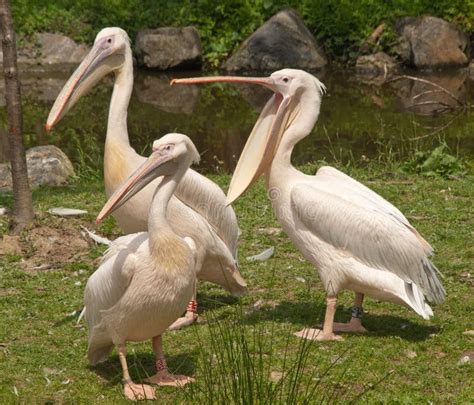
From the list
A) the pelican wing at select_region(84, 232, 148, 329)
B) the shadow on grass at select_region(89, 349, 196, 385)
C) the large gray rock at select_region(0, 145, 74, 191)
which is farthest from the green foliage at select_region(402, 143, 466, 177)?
the pelican wing at select_region(84, 232, 148, 329)

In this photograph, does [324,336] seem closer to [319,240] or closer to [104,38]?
[319,240]

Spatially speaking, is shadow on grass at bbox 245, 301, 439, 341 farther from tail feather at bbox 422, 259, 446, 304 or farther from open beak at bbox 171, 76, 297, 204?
open beak at bbox 171, 76, 297, 204

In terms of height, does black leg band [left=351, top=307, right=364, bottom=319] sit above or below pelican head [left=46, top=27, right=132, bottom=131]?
below

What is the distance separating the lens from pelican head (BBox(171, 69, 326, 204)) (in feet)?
18.1

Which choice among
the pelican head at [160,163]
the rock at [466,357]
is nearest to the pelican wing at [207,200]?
the pelican head at [160,163]

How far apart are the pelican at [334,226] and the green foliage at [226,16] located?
42.8ft

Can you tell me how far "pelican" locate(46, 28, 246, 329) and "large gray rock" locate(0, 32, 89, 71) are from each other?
12308 millimetres

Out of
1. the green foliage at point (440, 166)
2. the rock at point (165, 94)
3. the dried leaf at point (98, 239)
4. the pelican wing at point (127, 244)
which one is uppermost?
the pelican wing at point (127, 244)

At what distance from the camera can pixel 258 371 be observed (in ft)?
14.6

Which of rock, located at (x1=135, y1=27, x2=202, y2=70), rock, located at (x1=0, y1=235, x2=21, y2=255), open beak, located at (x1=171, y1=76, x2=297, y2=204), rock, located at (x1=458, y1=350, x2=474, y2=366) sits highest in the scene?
open beak, located at (x1=171, y1=76, x2=297, y2=204)

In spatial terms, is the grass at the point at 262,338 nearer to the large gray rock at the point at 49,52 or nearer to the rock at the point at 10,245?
the rock at the point at 10,245

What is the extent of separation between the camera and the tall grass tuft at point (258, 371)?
11.7ft

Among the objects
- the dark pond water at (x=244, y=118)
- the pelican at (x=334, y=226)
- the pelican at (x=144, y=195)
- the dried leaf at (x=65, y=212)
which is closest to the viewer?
the pelican at (x=334, y=226)

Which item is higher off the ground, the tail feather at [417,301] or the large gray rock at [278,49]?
the tail feather at [417,301]
